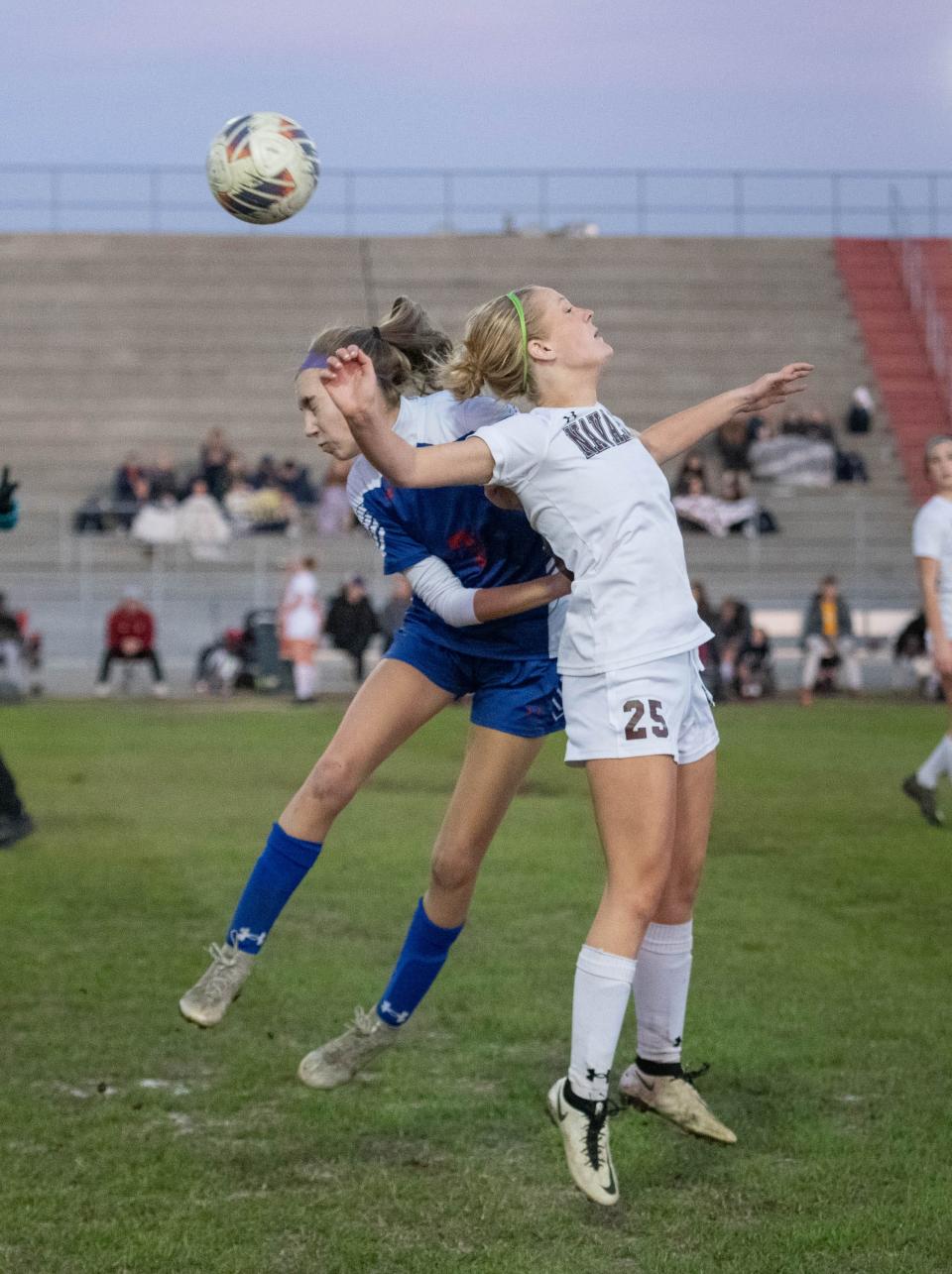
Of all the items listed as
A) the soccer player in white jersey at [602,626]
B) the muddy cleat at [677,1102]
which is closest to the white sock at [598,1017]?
the soccer player in white jersey at [602,626]

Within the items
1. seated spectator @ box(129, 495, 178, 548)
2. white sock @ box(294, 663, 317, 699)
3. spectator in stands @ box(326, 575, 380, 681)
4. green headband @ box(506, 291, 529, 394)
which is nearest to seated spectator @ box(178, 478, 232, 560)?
seated spectator @ box(129, 495, 178, 548)

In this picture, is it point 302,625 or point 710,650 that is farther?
point 710,650

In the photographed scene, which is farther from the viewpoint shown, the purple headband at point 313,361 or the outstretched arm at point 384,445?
the purple headband at point 313,361

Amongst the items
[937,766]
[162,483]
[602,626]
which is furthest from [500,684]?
[162,483]

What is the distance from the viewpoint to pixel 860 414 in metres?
31.3

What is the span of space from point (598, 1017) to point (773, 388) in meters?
1.89

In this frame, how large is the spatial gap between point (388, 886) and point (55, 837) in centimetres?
279

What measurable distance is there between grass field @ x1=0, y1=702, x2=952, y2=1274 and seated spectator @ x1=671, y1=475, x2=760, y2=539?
15540 millimetres

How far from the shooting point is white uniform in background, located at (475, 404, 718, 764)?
435 cm

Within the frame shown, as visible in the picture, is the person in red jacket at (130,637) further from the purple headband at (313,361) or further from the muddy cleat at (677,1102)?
the muddy cleat at (677,1102)

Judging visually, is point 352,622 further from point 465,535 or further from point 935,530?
point 465,535

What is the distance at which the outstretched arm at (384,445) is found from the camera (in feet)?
13.4

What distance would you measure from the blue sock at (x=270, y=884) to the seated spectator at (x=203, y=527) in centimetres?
2104

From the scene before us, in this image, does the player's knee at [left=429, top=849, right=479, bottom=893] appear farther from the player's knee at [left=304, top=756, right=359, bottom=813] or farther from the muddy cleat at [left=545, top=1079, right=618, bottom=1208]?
the muddy cleat at [left=545, top=1079, right=618, bottom=1208]
